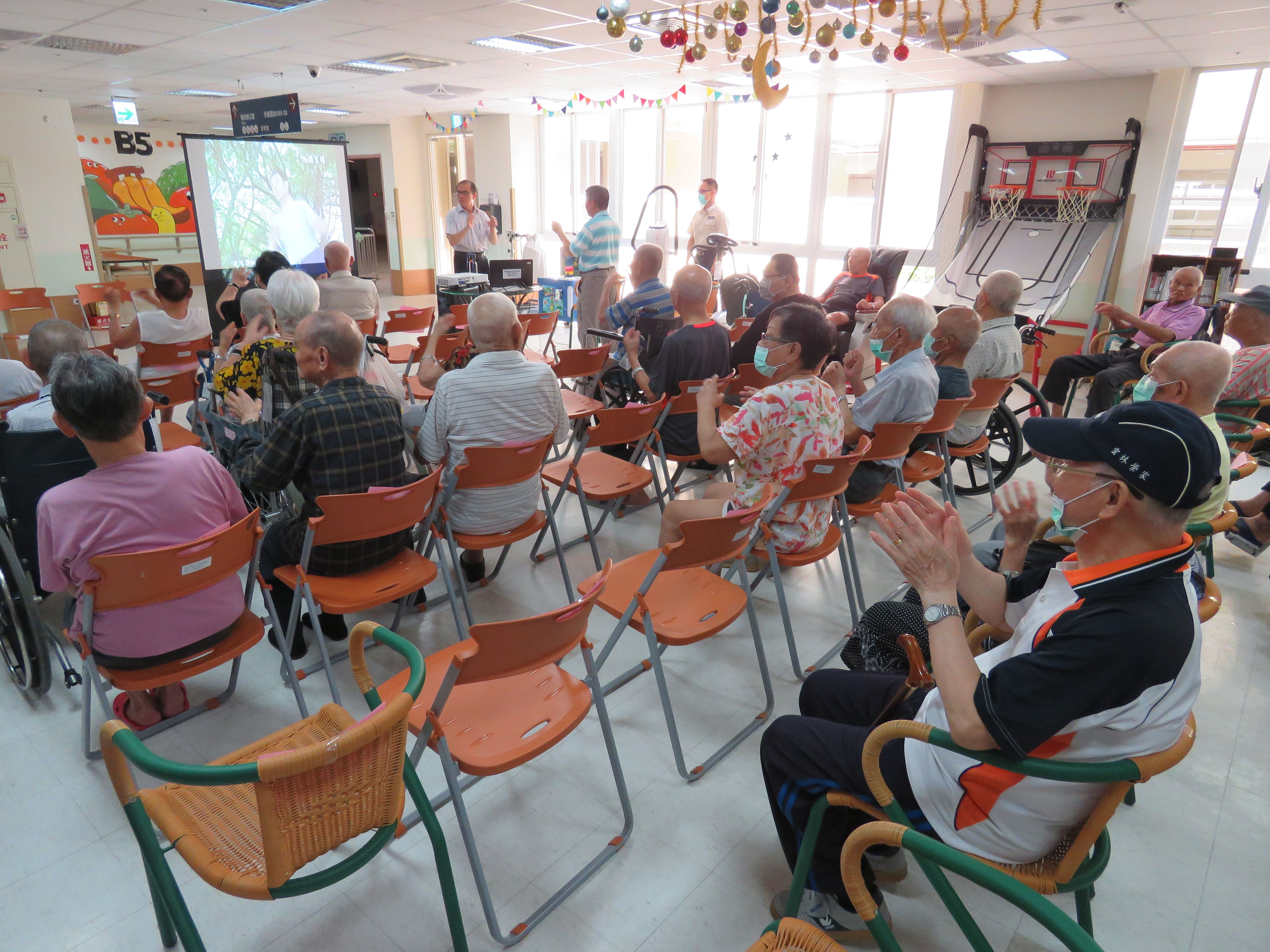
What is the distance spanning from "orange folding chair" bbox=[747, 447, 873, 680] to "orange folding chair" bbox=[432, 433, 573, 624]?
85 cm

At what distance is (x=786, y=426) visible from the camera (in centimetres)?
255

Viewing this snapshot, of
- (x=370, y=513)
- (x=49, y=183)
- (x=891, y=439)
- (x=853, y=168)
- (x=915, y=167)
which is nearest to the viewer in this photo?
(x=370, y=513)

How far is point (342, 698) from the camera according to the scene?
2.58 m

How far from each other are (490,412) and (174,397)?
2.32m

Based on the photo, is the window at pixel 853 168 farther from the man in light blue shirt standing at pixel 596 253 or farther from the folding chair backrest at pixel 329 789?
the folding chair backrest at pixel 329 789

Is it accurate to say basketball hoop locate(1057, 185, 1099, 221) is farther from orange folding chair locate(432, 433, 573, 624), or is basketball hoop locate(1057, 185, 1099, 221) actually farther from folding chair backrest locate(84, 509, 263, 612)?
folding chair backrest locate(84, 509, 263, 612)

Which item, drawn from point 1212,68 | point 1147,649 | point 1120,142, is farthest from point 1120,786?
A: point 1212,68

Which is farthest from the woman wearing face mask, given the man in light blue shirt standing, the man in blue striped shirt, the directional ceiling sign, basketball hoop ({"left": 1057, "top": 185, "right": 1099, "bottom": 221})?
the directional ceiling sign

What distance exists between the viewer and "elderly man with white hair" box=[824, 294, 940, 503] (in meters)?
3.20

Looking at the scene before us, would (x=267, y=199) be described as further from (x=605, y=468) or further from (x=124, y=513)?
(x=124, y=513)

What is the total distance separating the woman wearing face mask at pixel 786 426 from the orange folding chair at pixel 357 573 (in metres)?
0.86

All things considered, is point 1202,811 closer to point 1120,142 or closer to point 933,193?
point 1120,142

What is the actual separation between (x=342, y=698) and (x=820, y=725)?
172 cm

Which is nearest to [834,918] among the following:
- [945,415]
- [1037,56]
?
[945,415]
